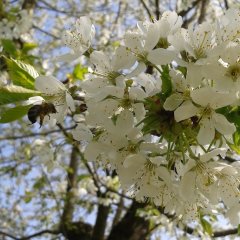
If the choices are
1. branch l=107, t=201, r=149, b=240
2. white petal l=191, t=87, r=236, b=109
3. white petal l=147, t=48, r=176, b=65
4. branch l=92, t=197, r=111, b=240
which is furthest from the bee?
branch l=92, t=197, r=111, b=240

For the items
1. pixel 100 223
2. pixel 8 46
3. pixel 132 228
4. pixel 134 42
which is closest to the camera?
pixel 134 42

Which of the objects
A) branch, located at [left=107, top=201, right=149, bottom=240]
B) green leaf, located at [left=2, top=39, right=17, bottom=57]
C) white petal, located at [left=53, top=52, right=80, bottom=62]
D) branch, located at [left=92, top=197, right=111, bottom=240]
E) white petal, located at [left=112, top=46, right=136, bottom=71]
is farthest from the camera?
branch, located at [left=92, top=197, right=111, bottom=240]

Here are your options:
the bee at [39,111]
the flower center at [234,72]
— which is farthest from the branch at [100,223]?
the flower center at [234,72]

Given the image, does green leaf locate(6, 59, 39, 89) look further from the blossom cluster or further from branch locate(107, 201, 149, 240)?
branch locate(107, 201, 149, 240)

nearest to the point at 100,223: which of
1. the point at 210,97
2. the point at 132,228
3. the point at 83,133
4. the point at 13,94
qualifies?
the point at 132,228

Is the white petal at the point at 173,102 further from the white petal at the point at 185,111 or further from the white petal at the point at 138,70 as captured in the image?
the white petal at the point at 138,70

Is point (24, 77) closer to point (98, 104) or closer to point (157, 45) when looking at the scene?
point (98, 104)

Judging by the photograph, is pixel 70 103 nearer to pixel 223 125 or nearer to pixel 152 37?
pixel 152 37
